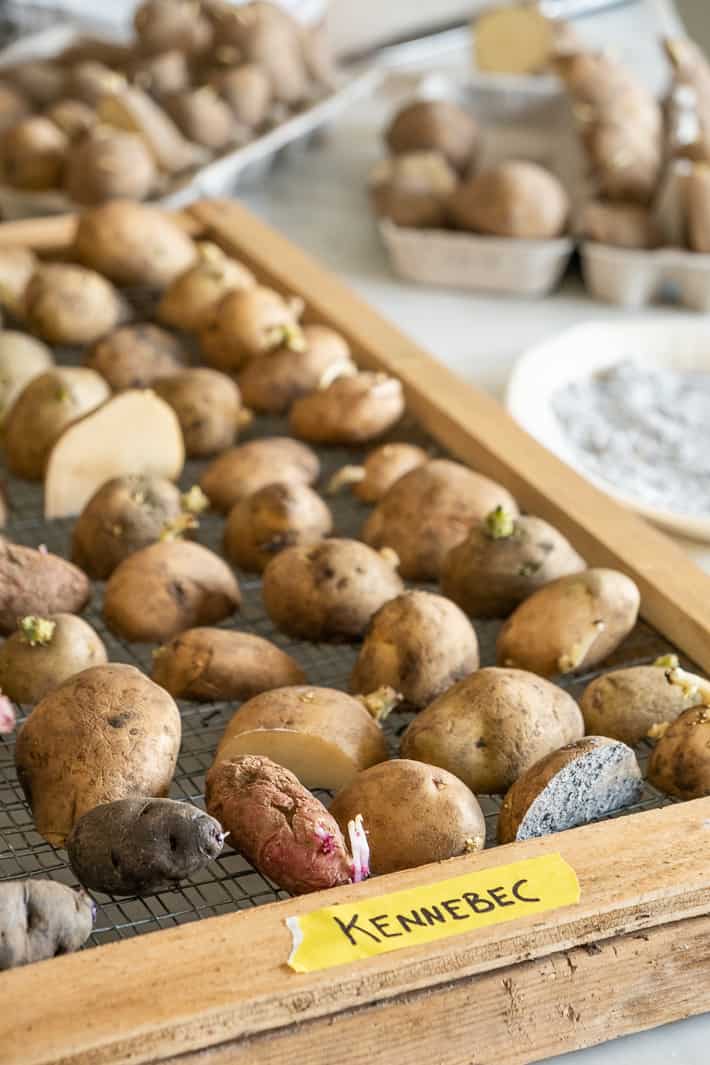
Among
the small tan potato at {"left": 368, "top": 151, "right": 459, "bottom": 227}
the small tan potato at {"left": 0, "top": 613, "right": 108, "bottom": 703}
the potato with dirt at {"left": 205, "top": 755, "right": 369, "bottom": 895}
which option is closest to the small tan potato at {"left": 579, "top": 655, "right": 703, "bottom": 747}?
the potato with dirt at {"left": 205, "top": 755, "right": 369, "bottom": 895}

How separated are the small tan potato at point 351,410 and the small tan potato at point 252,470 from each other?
6 cm

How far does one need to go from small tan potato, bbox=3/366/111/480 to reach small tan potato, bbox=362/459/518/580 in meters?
0.32

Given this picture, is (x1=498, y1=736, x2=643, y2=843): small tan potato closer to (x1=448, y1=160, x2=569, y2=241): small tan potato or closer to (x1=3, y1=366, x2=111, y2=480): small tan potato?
(x1=3, y1=366, x2=111, y2=480): small tan potato

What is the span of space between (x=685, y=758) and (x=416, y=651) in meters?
0.20

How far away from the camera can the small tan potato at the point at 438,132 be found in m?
2.20

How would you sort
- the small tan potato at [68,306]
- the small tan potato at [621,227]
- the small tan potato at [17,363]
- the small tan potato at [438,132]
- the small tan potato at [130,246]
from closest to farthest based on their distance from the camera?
the small tan potato at [17,363], the small tan potato at [68,306], the small tan potato at [130,246], the small tan potato at [621,227], the small tan potato at [438,132]

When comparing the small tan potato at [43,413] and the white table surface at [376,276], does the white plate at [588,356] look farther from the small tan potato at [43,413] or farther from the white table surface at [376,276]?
the small tan potato at [43,413]

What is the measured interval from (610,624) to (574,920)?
0.34 meters

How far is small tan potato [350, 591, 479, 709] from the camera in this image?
106 cm

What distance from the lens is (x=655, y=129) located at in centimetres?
209

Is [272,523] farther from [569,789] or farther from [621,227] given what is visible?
[621,227]

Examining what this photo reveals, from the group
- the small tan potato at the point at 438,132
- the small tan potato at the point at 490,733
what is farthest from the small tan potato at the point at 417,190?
the small tan potato at the point at 490,733

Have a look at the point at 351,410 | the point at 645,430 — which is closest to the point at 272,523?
the point at 351,410

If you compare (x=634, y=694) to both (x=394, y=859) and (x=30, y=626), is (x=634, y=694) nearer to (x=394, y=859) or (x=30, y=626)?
(x=394, y=859)
